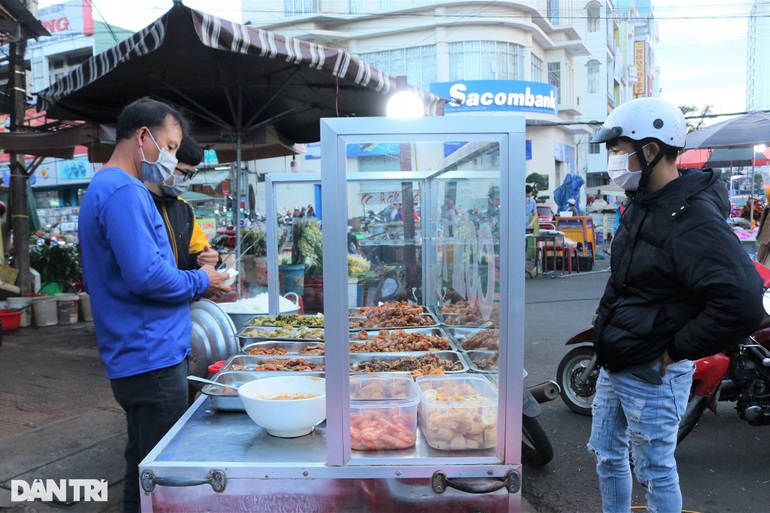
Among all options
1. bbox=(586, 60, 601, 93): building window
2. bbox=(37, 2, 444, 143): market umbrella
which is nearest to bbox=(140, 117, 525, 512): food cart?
bbox=(37, 2, 444, 143): market umbrella

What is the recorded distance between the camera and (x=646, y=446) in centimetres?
220

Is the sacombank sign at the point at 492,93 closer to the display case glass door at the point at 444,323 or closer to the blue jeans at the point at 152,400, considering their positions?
the display case glass door at the point at 444,323

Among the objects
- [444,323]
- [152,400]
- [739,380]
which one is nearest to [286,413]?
[152,400]

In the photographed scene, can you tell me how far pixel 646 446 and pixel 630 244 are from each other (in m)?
0.77

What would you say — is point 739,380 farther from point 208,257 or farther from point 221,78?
point 221,78

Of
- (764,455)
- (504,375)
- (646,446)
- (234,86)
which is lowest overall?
(764,455)

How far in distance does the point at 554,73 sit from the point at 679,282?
3072 centimetres

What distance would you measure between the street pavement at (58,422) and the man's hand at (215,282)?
5.31ft

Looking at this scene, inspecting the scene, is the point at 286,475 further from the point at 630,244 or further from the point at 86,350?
the point at 86,350

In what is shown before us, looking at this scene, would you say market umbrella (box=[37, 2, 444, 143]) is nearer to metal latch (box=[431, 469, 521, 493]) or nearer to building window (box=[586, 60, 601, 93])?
metal latch (box=[431, 469, 521, 493])

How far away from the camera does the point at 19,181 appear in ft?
27.3

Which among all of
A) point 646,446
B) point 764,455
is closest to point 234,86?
point 646,446

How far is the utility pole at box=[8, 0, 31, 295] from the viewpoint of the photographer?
8242mm

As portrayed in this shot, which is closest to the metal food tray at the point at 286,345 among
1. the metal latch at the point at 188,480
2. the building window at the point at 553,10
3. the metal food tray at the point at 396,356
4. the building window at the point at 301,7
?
the metal food tray at the point at 396,356
